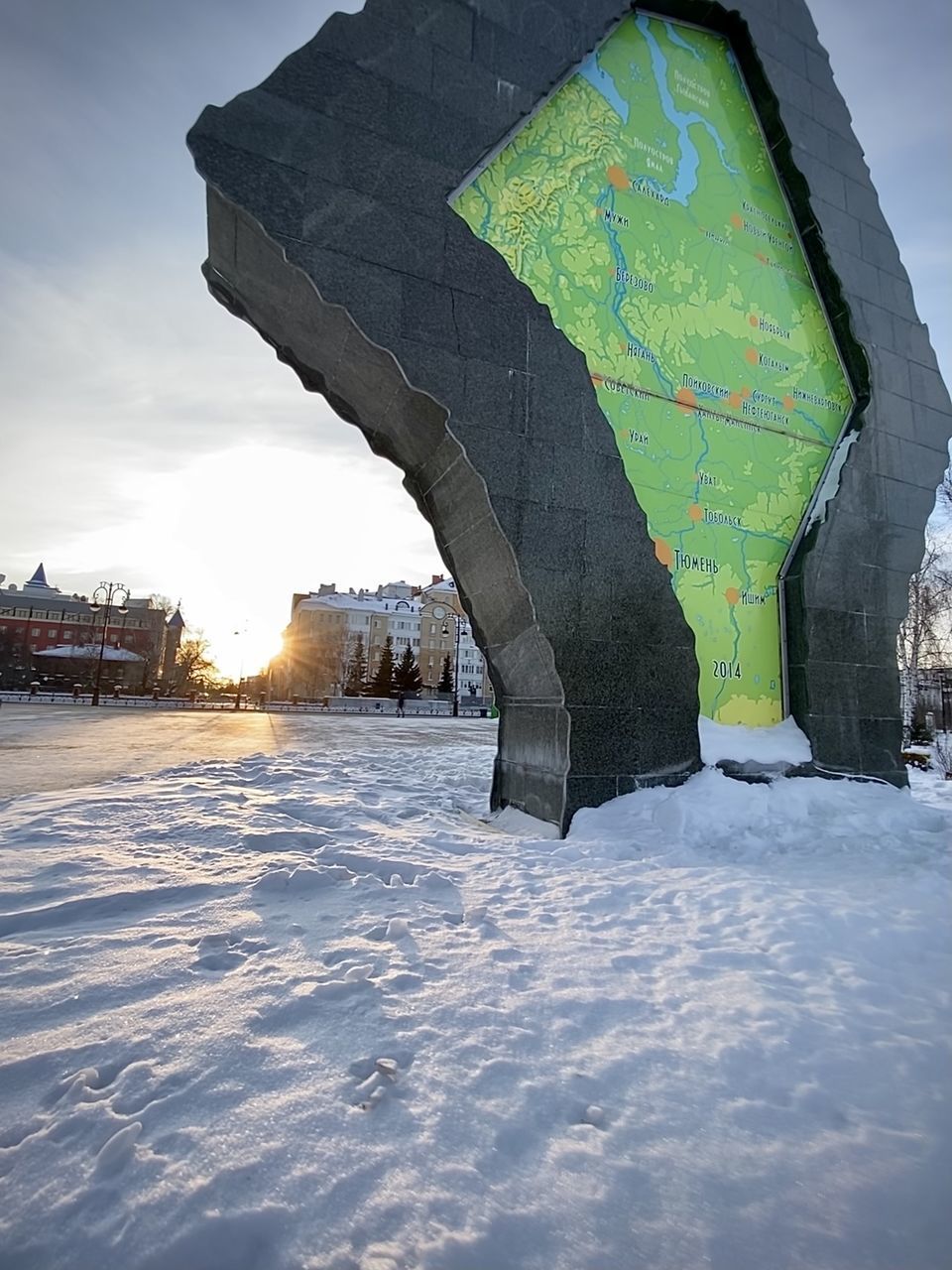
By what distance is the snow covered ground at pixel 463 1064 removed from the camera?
1.26 m

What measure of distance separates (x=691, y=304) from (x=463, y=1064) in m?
6.74

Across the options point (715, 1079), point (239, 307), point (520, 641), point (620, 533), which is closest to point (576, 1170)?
point (715, 1079)

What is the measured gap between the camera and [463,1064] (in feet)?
5.88

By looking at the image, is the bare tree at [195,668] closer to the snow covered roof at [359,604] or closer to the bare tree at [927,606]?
the snow covered roof at [359,604]

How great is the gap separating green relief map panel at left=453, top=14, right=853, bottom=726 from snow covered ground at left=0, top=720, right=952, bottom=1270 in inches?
127

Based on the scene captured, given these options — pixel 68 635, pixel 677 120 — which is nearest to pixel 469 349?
pixel 677 120

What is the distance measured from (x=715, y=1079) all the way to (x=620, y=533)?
416 cm

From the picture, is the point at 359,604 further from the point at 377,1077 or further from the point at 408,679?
the point at 377,1077

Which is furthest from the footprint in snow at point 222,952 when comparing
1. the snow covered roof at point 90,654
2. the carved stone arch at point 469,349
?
the snow covered roof at point 90,654

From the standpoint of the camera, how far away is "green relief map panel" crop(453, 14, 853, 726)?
18.3 ft

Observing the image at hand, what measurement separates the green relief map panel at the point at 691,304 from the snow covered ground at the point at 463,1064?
10.5 feet

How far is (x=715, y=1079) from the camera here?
5.83ft

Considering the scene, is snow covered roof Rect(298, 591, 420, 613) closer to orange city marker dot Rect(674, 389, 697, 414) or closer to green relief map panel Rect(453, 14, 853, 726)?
green relief map panel Rect(453, 14, 853, 726)

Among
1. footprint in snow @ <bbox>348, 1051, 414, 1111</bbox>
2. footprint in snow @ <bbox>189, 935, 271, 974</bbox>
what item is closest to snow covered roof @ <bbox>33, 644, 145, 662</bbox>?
footprint in snow @ <bbox>189, 935, 271, 974</bbox>
